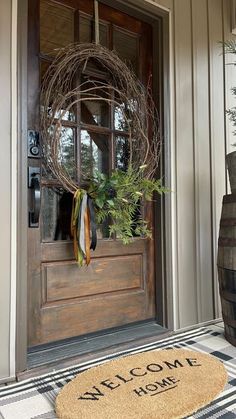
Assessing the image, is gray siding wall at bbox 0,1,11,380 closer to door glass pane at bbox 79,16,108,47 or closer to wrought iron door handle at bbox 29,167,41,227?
wrought iron door handle at bbox 29,167,41,227

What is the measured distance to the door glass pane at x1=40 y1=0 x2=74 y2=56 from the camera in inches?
68.3

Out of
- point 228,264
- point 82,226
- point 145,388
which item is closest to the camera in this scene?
point 145,388

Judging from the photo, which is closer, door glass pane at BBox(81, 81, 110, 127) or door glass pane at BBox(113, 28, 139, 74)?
door glass pane at BBox(81, 81, 110, 127)

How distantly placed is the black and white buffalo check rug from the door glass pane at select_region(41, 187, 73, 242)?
676mm

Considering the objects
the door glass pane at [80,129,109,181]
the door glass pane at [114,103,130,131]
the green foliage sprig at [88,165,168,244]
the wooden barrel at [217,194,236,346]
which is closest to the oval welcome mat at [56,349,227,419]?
the wooden barrel at [217,194,236,346]

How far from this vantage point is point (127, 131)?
1978 mm

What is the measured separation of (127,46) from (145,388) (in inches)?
76.3

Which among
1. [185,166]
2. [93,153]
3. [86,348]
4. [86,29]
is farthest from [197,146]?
[86,348]

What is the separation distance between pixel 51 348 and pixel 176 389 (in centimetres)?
72

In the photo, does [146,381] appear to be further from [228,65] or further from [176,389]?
[228,65]

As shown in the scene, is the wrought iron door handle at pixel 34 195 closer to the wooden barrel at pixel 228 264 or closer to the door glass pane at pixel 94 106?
the door glass pane at pixel 94 106

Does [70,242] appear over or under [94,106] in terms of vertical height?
under

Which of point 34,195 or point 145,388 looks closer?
point 145,388

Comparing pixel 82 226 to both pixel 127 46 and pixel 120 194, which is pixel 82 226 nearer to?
pixel 120 194
